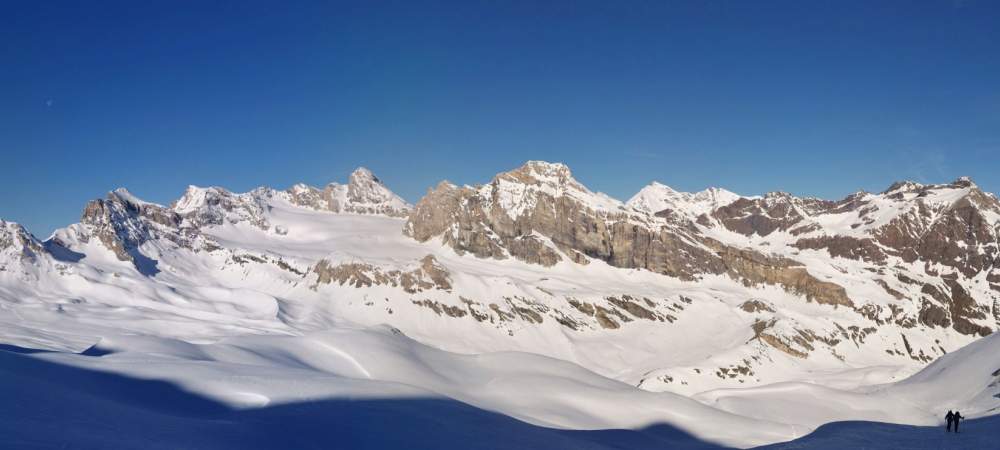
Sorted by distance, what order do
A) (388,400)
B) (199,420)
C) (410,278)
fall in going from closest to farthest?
1. (199,420)
2. (388,400)
3. (410,278)

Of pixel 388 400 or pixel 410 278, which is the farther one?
pixel 410 278

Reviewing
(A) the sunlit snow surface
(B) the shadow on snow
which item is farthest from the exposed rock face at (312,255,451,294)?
(B) the shadow on snow

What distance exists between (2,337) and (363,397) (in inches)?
4685

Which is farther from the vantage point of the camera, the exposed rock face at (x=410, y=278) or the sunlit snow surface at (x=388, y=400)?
the exposed rock face at (x=410, y=278)

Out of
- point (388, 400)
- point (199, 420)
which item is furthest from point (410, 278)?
point (199, 420)

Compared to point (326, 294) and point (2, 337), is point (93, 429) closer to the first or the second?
point (2, 337)

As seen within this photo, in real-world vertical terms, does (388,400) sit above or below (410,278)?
below

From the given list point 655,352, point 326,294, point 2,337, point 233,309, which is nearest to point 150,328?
point 2,337

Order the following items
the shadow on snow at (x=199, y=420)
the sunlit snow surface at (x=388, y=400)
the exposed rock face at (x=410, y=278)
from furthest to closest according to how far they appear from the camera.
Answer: the exposed rock face at (x=410, y=278) → the sunlit snow surface at (x=388, y=400) → the shadow on snow at (x=199, y=420)

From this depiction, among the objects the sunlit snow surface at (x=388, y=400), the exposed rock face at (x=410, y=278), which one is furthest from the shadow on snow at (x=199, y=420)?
the exposed rock face at (x=410, y=278)

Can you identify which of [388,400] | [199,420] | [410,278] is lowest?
[199,420]

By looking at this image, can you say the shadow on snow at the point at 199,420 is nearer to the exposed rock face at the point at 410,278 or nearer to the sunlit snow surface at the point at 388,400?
the sunlit snow surface at the point at 388,400

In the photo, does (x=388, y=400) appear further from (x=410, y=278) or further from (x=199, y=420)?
(x=410, y=278)

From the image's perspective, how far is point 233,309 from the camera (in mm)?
177125
